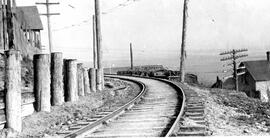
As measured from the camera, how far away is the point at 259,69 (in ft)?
208

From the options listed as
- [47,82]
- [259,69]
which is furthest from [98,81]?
[259,69]

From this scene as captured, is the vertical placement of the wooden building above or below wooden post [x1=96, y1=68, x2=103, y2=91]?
below

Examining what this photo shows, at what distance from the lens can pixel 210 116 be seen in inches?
388

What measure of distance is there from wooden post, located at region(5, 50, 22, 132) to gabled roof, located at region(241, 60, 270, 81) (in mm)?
56235

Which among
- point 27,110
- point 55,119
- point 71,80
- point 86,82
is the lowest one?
point 55,119

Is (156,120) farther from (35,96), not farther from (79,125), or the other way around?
(35,96)

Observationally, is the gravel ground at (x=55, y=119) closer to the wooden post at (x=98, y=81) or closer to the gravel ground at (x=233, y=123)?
the gravel ground at (x=233, y=123)

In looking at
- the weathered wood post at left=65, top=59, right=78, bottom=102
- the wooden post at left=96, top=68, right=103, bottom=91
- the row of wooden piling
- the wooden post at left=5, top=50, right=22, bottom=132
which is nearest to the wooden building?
the wooden post at left=96, top=68, right=103, bottom=91

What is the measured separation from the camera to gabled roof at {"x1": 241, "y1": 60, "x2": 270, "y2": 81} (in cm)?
6169

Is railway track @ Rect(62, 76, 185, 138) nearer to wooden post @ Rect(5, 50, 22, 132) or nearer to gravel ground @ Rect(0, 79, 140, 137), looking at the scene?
gravel ground @ Rect(0, 79, 140, 137)

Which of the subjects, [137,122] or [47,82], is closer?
[137,122]

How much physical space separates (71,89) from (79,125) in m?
3.78

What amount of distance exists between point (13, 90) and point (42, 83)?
1926 millimetres

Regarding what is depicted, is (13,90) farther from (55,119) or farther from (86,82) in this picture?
(86,82)
